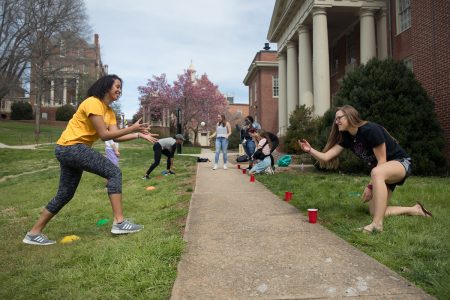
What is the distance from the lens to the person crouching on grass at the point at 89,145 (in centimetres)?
425

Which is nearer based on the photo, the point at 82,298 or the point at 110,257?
the point at 82,298

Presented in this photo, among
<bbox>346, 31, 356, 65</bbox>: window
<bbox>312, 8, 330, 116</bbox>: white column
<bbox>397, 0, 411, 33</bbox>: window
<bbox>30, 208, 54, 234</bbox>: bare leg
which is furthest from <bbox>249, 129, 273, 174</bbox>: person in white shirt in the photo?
<bbox>346, 31, 356, 65</bbox>: window

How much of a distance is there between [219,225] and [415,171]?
25.2 feet

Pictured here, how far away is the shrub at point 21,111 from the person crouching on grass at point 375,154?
175ft

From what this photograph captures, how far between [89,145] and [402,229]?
353 cm

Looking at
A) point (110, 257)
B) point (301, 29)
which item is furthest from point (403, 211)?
point (301, 29)

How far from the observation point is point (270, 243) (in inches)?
155

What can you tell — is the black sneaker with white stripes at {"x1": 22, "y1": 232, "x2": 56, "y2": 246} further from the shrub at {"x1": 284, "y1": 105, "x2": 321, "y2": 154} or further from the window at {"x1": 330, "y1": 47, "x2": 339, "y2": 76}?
the window at {"x1": 330, "y1": 47, "x2": 339, "y2": 76}

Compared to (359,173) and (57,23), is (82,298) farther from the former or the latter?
(57,23)

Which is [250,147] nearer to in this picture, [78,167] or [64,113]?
[78,167]

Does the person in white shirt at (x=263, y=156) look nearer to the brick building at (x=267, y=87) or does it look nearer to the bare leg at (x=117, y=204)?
the bare leg at (x=117, y=204)

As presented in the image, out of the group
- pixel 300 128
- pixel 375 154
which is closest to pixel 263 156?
pixel 375 154

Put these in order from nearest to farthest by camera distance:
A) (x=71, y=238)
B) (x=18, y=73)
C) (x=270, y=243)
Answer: (x=270, y=243)
(x=71, y=238)
(x=18, y=73)

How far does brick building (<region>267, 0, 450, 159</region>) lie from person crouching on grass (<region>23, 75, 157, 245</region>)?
10.4m
